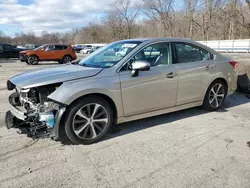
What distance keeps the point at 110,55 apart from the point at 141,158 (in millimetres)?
2027

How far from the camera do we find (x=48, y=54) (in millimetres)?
18641

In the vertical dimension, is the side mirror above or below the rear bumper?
above

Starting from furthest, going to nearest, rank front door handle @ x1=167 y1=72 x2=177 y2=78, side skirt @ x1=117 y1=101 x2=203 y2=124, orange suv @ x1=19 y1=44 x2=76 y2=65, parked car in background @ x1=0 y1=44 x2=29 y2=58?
parked car in background @ x1=0 y1=44 x2=29 y2=58 < orange suv @ x1=19 y1=44 x2=76 y2=65 < front door handle @ x1=167 y1=72 x2=177 y2=78 < side skirt @ x1=117 y1=101 x2=203 y2=124

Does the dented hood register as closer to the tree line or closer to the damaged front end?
the damaged front end

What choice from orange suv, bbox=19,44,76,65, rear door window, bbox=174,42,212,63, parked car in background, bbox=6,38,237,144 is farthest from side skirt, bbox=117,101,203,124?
orange suv, bbox=19,44,76,65

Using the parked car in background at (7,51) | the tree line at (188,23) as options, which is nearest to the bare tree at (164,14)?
the tree line at (188,23)

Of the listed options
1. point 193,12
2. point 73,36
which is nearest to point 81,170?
point 193,12

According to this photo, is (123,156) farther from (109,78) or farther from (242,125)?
(242,125)

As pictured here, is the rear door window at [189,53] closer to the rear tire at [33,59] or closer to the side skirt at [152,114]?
the side skirt at [152,114]

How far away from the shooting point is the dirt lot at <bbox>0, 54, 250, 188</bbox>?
2.66m

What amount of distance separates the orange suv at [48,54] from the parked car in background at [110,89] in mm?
15169

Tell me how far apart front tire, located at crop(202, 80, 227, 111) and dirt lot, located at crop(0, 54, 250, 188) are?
68 centimetres

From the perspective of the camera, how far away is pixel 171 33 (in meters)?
53.7

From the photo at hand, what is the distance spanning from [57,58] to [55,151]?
16.6 meters
